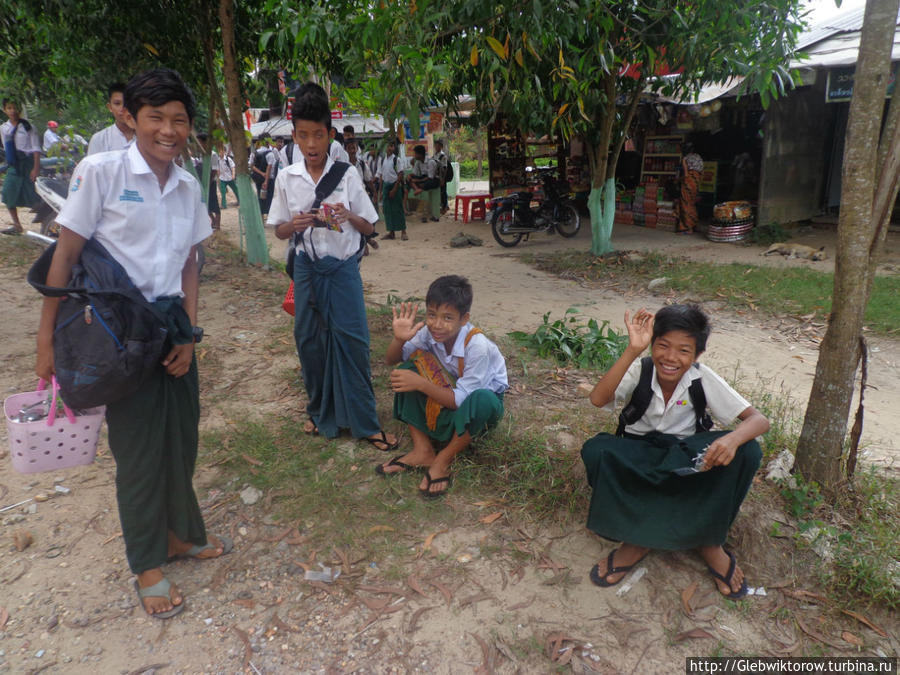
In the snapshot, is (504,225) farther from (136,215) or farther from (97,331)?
(97,331)

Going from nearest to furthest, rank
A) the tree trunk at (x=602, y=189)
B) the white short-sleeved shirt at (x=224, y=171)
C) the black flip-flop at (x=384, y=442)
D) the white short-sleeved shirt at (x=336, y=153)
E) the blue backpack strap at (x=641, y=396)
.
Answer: the blue backpack strap at (x=641, y=396) < the white short-sleeved shirt at (x=336, y=153) < the black flip-flop at (x=384, y=442) < the tree trunk at (x=602, y=189) < the white short-sleeved shirt at (x=224, y=171)

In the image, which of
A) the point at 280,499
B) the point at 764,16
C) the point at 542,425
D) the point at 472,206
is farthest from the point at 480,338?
the point at 472,206

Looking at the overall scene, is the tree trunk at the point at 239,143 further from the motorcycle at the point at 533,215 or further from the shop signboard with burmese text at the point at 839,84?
the shop signboard with burmese text at the point at 839,84

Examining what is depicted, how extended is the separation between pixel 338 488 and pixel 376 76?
1972 mm

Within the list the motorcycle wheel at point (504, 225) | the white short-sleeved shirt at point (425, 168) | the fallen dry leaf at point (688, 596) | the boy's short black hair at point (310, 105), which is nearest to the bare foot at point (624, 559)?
the fallen dry leaf at point (688, 596)

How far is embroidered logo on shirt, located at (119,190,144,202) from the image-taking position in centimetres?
196

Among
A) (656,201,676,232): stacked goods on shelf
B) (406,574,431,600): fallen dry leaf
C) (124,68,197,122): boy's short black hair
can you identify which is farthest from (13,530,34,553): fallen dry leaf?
(656,201,676,232): stacked goods on shelf

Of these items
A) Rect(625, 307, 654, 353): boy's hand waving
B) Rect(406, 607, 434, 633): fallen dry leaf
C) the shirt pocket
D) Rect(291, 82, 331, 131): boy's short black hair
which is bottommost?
Rect(406, 607, 434, 633): fallen dry leaf

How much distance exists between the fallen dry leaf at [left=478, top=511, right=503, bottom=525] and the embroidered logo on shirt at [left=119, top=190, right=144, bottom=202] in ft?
6.28

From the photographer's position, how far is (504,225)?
34.0ft

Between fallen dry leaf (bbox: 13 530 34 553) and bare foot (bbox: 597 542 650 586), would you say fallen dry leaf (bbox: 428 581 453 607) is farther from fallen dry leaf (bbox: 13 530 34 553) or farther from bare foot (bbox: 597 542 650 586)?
fallen dry leaf (bbox: 13 530 34 553)

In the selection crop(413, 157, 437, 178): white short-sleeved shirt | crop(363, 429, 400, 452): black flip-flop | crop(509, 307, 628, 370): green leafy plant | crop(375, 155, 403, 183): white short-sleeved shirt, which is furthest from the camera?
crop(413, 157, 437, 178): white short-sleeved shirt

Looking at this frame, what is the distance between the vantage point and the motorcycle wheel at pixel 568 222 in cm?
1105

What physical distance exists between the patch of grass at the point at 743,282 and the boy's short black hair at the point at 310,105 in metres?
4.83
